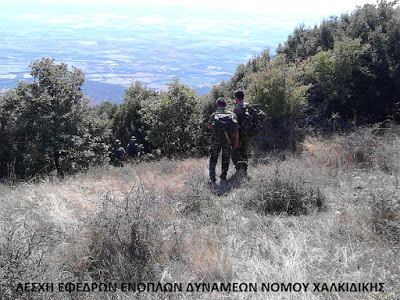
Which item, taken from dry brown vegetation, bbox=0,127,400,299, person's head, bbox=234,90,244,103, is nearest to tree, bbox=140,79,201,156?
person's head, bbox=234,90,244,103

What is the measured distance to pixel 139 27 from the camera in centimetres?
11088

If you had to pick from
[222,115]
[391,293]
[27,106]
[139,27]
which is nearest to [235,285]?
[391,293]

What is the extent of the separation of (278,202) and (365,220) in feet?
3.86

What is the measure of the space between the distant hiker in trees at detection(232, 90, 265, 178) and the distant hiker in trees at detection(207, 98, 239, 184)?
1.10ft

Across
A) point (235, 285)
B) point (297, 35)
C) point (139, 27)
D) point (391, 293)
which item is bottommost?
point (235, 285)

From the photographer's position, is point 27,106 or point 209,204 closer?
point 209,204

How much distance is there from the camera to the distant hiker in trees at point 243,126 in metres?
6.47

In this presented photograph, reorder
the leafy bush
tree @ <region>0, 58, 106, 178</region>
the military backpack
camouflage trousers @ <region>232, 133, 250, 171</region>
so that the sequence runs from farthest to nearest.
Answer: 1. tree @ <region>0, 58, 106, 178</region>
2. camouflage trousers @ <region>232, 133, 250, 171</region>
3. the military backpack
4. the leafy bush

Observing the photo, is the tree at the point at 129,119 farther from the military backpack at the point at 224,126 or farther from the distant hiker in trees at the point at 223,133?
the military backpack at the point at 224,126

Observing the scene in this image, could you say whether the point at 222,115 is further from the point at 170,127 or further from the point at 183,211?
the point at 170,127

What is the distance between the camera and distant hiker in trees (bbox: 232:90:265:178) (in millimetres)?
6473

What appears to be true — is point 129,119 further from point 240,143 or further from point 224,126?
point 224,126

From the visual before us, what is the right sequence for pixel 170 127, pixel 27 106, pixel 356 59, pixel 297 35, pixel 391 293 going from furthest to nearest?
pixel 297 35 < pixel 170 127 < pixel 27 106 < pixel 356 59 < pixel 391 293

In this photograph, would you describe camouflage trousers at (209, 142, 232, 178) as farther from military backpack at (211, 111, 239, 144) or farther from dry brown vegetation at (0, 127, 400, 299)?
dry brown vegetation at (0, 127, 400, 299)
